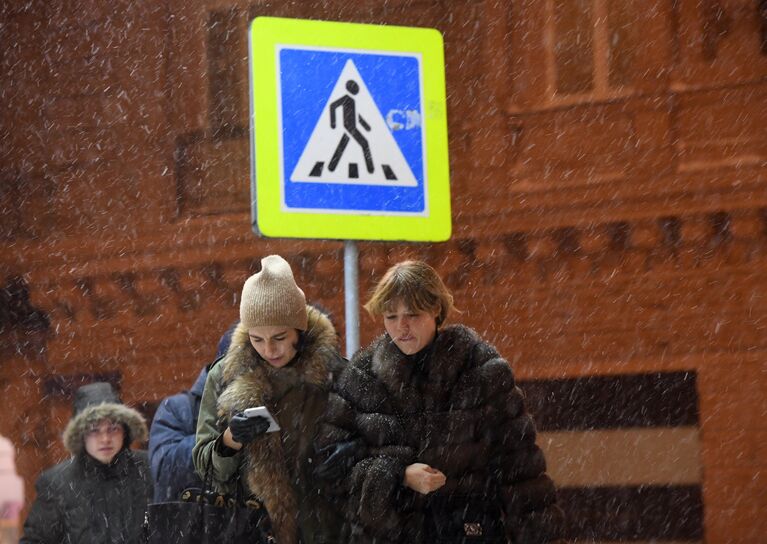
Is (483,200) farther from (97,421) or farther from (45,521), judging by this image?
(45,521)

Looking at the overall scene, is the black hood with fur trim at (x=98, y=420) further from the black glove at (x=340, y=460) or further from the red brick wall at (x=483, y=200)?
the red brick wall at (x=483, y=200)

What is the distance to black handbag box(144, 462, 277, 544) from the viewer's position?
4.05 meters

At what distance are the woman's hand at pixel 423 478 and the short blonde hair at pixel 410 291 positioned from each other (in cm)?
46

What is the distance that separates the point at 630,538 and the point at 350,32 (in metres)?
5.91

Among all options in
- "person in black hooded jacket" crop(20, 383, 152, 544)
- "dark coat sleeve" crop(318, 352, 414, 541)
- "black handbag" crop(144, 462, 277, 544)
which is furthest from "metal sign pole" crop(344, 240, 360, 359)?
"person in black hooded jacket" crop(20, 383, 152, 544)

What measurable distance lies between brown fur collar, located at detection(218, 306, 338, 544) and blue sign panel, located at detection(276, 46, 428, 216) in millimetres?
512

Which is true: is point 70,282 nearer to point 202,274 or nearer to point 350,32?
point 202,274

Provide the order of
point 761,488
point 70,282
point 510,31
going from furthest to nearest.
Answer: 1. point 70,282
2. point 510,31
3. point 761,488

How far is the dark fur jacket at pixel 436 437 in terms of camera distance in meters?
3.92

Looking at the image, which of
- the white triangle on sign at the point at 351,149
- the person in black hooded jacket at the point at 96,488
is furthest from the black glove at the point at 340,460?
the person in black hooded jacket at the point at 96,488

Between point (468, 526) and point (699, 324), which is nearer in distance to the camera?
point (468, 526)

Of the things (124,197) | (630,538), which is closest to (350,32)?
(630,538)

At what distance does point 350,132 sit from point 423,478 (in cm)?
129

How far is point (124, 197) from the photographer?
11531 mm
